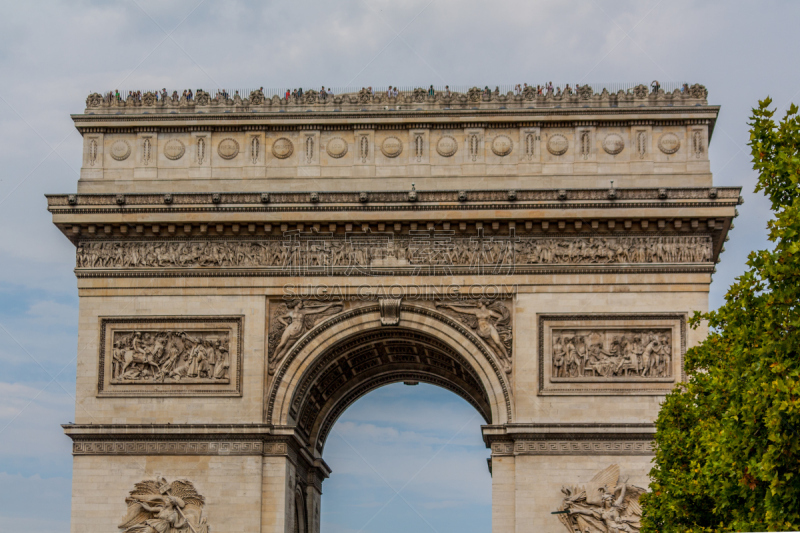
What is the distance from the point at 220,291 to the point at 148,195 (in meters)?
3.45

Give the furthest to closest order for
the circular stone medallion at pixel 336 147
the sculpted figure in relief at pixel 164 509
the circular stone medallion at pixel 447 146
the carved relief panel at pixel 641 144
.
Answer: the circular stone medallion at pixel 336 147 → the circular stone medallion at pixel 447 146 → the carved relief panel at pixel 641 144 → the sculpted figure in relief at pixel 164 509

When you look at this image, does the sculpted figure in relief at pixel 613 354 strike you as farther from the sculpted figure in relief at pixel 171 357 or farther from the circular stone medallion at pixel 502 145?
the sculpted figure in relief at pixel 171 357

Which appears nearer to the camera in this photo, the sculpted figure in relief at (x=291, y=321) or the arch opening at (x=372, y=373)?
the sculpted figure in relief at (x=291, y=321)

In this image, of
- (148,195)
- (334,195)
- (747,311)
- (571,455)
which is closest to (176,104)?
(148,195)

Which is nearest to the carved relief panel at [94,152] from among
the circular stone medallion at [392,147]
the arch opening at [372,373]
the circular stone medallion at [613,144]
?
the circular stone medallion at [392,147]

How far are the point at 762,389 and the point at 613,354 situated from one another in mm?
14274

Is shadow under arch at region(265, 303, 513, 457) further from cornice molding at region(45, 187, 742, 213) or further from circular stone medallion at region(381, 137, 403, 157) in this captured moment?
circular stone medallion at region(381, 137, 403, 157)

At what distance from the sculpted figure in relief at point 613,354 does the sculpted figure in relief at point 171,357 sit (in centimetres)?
946

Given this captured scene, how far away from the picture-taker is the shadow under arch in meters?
34.2

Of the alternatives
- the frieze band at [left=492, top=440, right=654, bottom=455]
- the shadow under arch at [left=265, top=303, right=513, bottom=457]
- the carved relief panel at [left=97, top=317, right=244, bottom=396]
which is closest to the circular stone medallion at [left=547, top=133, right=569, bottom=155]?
the shadow under arch at [left=265, top=303, right=513, bottom=457]

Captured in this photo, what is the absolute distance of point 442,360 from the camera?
123 ft

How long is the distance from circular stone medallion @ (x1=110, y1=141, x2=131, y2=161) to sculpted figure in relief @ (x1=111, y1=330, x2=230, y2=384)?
5.36 m

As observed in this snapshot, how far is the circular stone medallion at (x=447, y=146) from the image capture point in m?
35.8

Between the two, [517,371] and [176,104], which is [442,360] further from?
[176,104]
